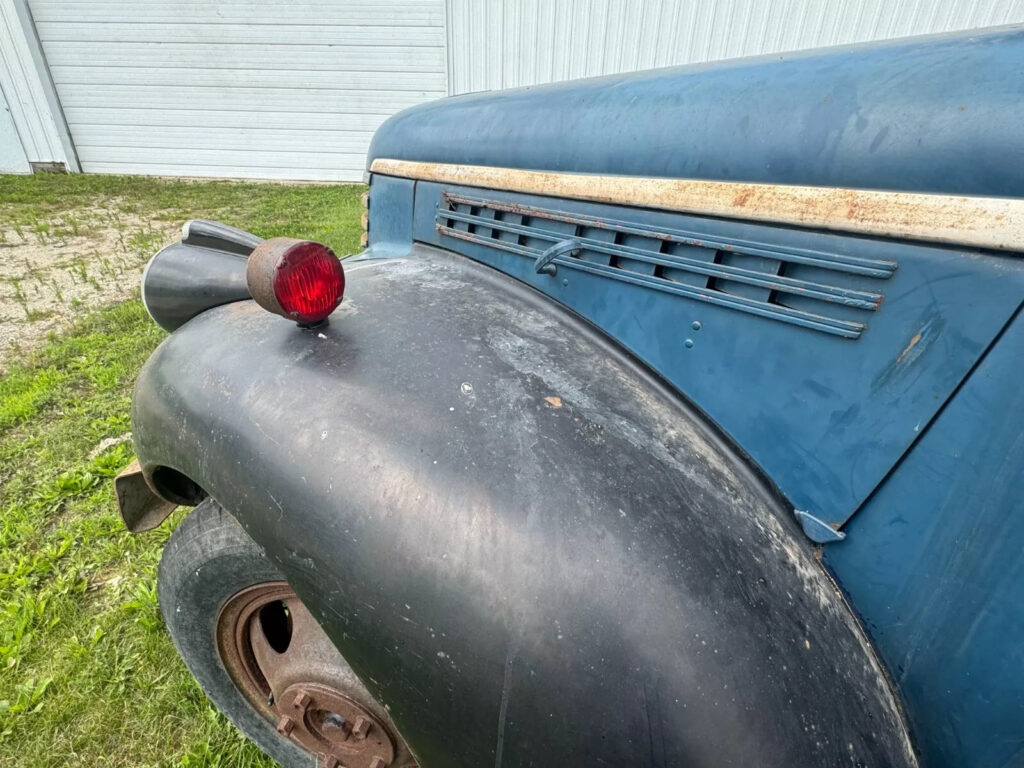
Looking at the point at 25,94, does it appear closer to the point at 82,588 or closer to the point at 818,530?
the point at 82,588

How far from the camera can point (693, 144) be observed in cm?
111

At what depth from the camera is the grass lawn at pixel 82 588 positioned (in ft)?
5.40

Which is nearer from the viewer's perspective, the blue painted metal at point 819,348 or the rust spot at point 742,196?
the blue painted metal at point 819,348

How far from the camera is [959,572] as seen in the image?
0.81m

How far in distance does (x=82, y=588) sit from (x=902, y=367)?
2.66 m

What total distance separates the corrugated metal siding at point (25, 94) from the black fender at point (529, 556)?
39.5 feet

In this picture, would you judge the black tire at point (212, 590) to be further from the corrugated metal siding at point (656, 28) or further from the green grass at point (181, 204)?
the corrugated metal siding at point (656, 28)

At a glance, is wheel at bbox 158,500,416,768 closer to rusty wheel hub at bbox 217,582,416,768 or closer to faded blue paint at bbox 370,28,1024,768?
rusty wheel hub at bbox 217,582,416,768

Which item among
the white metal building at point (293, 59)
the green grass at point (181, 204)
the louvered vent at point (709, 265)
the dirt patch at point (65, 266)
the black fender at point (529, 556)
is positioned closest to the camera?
the black fender at point (529, 556)

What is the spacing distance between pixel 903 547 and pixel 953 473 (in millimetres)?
140

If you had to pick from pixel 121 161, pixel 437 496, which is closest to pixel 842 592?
pixel 437 496

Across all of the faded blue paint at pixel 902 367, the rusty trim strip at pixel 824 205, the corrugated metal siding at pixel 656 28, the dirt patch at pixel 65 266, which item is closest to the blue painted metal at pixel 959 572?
the faded blue paint at pixel 902 367

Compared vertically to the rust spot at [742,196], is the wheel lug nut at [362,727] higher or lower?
lower

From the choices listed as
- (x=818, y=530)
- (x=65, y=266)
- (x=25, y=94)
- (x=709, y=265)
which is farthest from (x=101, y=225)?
(x=818, y=530)
